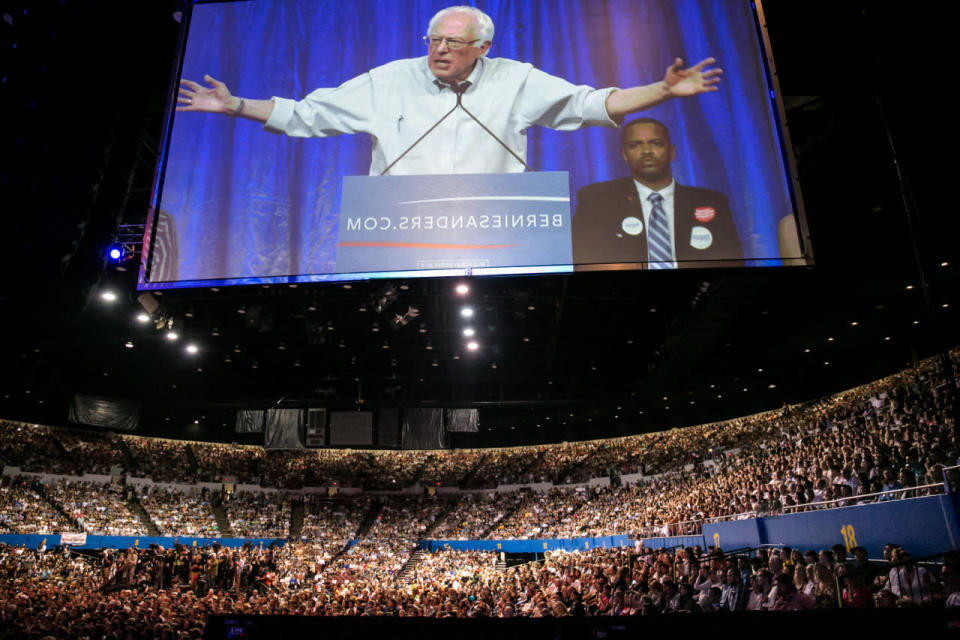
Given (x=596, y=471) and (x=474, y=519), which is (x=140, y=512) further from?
(x=596, y=471)

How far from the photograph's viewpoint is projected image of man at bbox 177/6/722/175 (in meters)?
7.52

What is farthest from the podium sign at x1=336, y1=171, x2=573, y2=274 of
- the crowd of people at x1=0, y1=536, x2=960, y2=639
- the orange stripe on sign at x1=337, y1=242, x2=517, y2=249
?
the crowd of people at x1=0, y1=536, x2=960, y2=639

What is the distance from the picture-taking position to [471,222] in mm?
7129

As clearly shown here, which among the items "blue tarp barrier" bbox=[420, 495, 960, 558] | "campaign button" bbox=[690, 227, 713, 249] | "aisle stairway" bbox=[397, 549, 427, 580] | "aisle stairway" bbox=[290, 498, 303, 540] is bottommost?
"aisle stairway" bbox=[397, 549, 427, 580]

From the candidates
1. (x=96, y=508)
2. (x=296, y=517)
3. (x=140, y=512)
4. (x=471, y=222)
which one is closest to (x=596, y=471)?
(x=296, y=517)

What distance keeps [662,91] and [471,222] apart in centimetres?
284

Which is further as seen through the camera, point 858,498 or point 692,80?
point 858,498

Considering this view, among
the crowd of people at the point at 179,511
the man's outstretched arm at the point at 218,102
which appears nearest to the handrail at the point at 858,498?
the man's outstretched arm at the point at 218,102

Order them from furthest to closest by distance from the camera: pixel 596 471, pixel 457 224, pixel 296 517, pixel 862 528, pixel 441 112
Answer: pixel 296 517 < pixel 596 471 < pixel 862 528 < pixel 441 112 < pixel 457 224

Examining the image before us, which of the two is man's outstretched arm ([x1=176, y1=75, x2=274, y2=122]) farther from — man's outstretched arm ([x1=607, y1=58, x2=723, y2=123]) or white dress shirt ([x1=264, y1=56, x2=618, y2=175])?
man's outstretched arm ([x1=607, y1=58, x2=723, y2=123])

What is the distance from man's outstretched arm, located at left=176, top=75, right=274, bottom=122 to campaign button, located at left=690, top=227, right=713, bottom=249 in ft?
17.6

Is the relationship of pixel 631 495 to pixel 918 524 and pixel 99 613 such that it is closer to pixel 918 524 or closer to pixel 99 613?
pixel 918 524

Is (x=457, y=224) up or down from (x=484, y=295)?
down

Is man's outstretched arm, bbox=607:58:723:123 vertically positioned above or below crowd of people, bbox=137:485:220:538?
above
